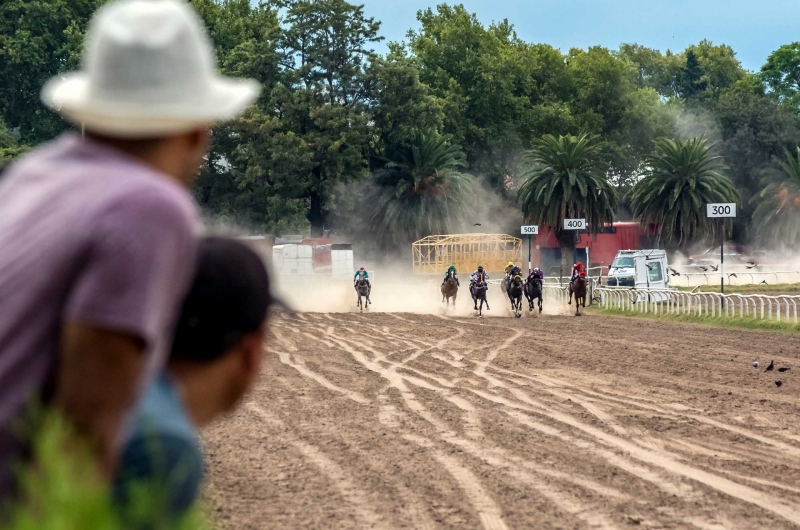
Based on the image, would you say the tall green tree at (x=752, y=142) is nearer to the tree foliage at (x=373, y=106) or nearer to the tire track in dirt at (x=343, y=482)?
the tree foliage at (x=373, y=106)

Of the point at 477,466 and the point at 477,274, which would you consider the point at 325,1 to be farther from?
the point at 477,466

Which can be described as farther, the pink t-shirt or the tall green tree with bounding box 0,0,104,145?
the tall green tree with bounding box 0,0,104,145

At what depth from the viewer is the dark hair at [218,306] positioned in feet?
9.61

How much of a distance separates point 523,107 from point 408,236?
2364 cm

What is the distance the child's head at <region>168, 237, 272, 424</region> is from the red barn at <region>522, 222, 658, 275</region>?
7220 cm

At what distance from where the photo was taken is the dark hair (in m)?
2.93

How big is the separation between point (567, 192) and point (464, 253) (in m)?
7.14

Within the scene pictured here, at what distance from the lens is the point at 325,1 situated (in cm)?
7088

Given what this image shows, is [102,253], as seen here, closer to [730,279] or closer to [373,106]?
[730,279]

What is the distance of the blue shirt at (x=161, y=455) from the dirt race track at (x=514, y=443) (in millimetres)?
819

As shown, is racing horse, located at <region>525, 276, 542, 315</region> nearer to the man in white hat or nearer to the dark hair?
the dark hair

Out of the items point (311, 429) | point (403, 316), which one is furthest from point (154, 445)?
point (403, 316)

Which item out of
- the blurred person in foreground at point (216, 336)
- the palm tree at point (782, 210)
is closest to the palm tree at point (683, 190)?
the palm tree at point (782, 210)

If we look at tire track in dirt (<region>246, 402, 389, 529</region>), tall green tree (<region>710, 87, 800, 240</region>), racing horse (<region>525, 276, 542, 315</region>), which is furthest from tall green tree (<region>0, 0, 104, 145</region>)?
tire track in dirt (<region>246, 402, 389, 529</region>)
